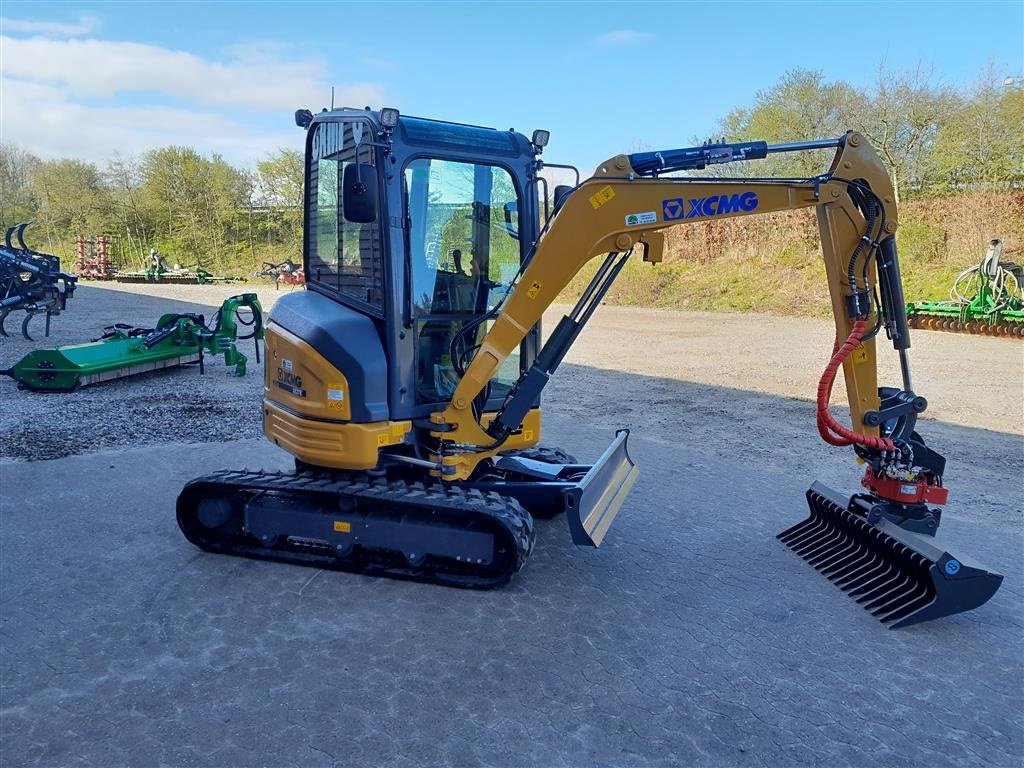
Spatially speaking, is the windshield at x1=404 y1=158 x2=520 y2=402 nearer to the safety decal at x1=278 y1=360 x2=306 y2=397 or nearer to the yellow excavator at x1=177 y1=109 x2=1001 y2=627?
the yellow excavator at x1=177 y1=109 x2=1001 y2=627

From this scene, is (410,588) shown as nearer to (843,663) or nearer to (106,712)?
(106,712)

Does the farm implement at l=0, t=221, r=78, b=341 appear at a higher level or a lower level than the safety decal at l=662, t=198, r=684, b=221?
lower

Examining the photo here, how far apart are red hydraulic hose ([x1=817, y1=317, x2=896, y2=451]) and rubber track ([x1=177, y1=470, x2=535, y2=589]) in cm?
186

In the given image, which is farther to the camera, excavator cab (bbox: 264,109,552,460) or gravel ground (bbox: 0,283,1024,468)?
gravel ground (bbox: 0,283,1024,468)

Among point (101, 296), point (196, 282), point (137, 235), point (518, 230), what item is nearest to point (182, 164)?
point (137, 235)

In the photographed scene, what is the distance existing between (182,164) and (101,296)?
20761 mm

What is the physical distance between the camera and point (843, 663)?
3.84m

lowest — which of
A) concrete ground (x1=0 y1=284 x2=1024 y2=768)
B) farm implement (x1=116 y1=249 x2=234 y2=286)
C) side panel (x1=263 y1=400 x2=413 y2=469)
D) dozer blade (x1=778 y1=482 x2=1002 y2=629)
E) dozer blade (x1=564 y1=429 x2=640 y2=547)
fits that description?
concrete ground (x1=0 y1=284 x2=1024 y2=768)

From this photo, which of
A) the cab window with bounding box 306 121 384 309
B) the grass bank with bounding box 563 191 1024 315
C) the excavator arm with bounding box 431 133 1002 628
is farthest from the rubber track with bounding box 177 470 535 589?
the grass bank with bounding box 563 191 1024 315

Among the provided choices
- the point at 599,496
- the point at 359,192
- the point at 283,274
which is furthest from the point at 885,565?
the point at 283,274

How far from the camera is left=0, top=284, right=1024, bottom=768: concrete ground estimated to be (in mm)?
3195

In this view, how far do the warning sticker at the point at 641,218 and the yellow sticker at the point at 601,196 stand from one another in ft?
0.54

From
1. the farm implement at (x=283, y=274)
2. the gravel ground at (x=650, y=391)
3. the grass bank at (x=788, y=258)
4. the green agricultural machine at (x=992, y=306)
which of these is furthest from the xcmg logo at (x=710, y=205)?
the farm implement at (x=283, y=274)

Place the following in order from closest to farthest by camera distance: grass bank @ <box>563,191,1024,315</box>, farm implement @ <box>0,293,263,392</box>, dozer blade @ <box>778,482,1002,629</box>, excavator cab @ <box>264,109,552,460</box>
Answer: dozer blade @ <box>778,482,1002,629</box> < excavator cab @ <box>264,109,552,460</box> < farm implement @ <box>0,293,263,392</box> < grass bank @ <box>563,191,1024,315</box>
